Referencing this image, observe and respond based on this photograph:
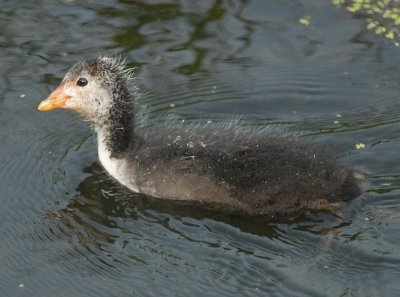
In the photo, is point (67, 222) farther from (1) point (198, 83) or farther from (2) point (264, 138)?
(1) point (198, 83)

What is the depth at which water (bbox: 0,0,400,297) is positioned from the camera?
5898 millimetres

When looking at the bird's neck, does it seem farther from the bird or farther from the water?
the water

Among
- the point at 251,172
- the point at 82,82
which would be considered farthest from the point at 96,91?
the point at 251,172

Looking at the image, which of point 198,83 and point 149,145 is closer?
point 149,145

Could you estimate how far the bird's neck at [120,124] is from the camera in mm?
6832

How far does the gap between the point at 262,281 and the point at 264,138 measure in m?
1.12

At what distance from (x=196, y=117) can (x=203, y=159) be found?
131cm

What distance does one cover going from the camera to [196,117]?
769 centimetres

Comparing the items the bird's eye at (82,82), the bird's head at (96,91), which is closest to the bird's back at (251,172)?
the bird's head at (96,91)

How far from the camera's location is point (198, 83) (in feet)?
26.6

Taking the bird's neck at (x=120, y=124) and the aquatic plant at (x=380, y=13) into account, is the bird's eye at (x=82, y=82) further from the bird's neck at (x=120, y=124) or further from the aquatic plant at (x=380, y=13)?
the aquatic plant at (x=380, y=13)

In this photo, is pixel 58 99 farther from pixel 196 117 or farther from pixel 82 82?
pixel 196 117

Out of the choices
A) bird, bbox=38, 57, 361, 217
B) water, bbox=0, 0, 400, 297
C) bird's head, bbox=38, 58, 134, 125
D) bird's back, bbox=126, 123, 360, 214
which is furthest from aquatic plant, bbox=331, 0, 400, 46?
bird's head, bbox=38, 58, 134, 125

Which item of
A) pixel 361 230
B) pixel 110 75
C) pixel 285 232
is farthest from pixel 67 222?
pixel 361 230
